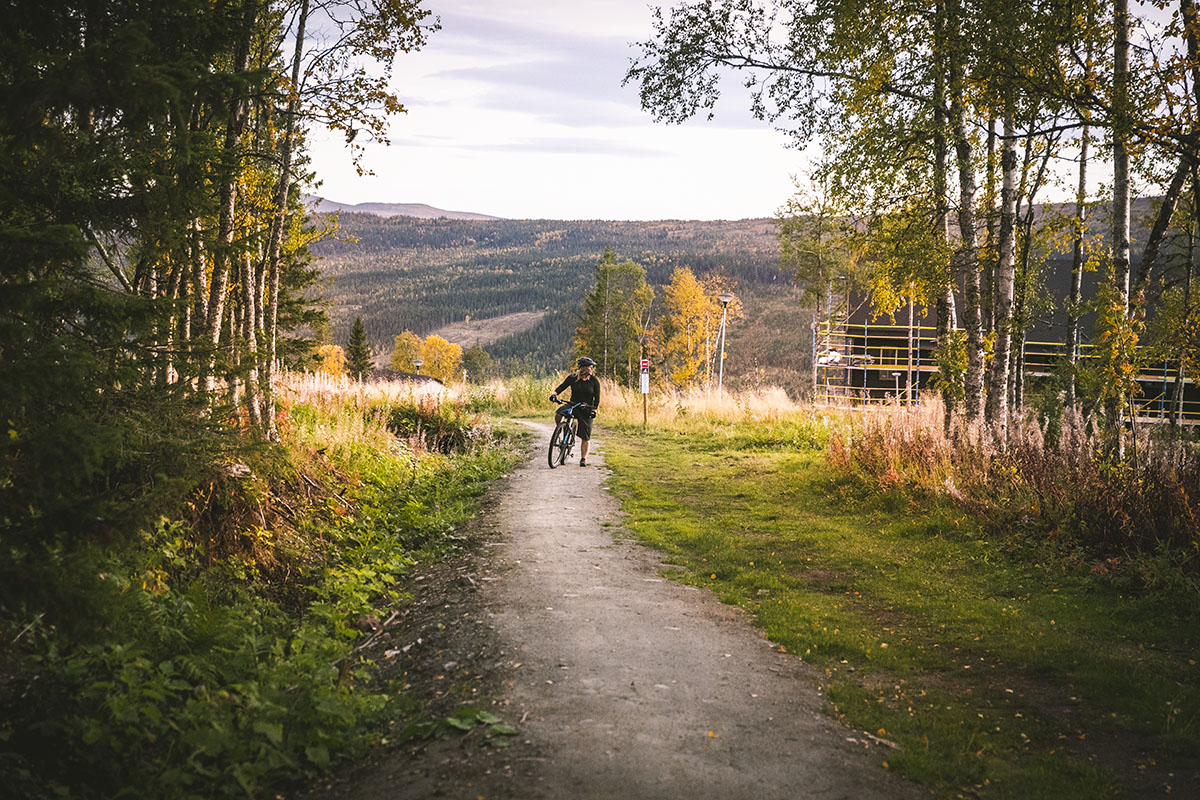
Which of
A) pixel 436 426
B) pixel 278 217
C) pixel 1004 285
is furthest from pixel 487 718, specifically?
pixel 436 426

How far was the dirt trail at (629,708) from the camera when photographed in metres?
3.33

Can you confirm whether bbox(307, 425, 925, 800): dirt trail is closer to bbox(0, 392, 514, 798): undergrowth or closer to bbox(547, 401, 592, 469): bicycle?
bbox(0, 392, 514, 798): undergrowth

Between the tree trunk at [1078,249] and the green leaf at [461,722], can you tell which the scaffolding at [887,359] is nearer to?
the tree trunk at [1078,249]

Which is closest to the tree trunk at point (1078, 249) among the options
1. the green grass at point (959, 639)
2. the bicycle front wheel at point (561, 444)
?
the green grass at point (959, 639)

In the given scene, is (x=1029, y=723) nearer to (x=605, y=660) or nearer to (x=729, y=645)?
(x=729, y=645)

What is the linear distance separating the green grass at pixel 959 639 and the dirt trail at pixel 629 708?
1.03 feet

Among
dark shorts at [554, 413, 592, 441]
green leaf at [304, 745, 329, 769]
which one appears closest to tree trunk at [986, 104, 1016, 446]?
dark shorts at [554, 413, 592, 441]

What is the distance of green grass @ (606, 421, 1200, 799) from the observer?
3.69 m

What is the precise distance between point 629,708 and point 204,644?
2577 millimetres

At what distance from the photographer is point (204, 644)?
449cm

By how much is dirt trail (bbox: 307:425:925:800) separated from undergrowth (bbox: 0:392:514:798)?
1.74ft

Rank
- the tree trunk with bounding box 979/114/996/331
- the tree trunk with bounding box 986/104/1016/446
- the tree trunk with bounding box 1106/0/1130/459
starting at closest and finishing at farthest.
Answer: the tree trunk with bounding box 1106/0/1130/459 → the tree trunk with bounding box 986/104/1016/446 → the tree trunk with bounding box 979/114/996/331

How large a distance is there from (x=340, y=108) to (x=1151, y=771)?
32.4ft

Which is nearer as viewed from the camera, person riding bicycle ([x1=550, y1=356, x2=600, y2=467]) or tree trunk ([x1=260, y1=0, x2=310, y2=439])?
tree trunk ([x1=260, y1=0, x2=310, y2=439])
